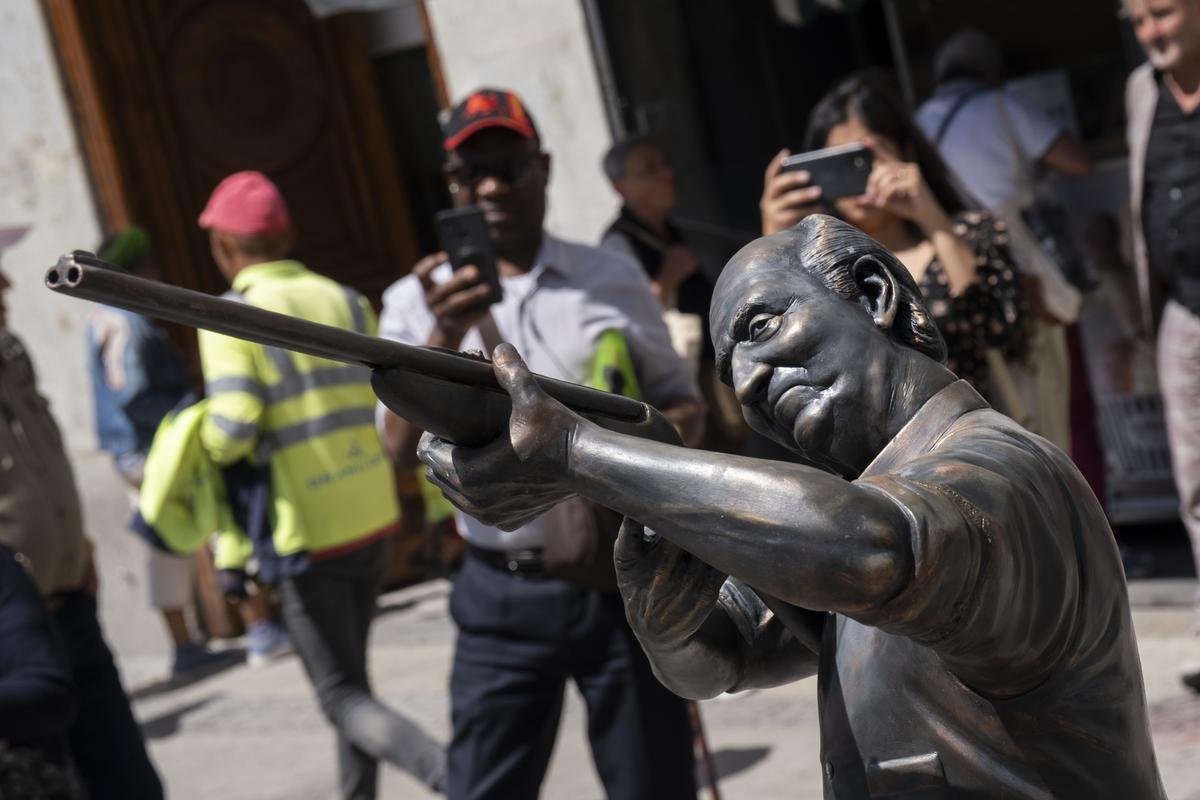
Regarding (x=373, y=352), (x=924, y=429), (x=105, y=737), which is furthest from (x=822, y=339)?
(x=105, y=737)

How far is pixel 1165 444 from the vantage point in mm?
6242

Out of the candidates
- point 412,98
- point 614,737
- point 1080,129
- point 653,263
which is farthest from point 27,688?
point 412,98

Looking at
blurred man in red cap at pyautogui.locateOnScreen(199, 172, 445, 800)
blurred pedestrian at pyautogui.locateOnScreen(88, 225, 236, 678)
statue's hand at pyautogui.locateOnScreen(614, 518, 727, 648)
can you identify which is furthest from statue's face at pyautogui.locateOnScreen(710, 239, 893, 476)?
blurred pedestrian at pyautogui.locateOnScreen(88, 225, 236, 678)

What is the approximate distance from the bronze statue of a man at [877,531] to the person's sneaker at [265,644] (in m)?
6.48

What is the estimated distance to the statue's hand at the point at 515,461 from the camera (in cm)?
167

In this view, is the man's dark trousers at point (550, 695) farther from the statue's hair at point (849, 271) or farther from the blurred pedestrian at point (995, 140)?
the blurred pedestrian at point (995, 140)

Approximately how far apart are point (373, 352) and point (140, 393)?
20.9ft

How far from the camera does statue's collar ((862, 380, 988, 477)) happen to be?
1.77 metres

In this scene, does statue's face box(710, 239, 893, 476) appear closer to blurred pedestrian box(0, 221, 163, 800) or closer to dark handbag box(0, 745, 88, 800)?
dark handbag box(0, 745, 88, 800)

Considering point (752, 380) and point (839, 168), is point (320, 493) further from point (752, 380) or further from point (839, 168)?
point (752, 380)

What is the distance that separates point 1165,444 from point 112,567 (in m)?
5.15

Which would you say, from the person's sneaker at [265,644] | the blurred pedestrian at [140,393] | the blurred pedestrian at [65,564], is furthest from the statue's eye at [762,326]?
the person's sneaker at [265,644]

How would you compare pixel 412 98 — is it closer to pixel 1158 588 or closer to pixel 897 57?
pixel 897 57

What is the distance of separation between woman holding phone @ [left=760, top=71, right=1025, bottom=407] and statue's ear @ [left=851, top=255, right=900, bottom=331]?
7.21 ft
